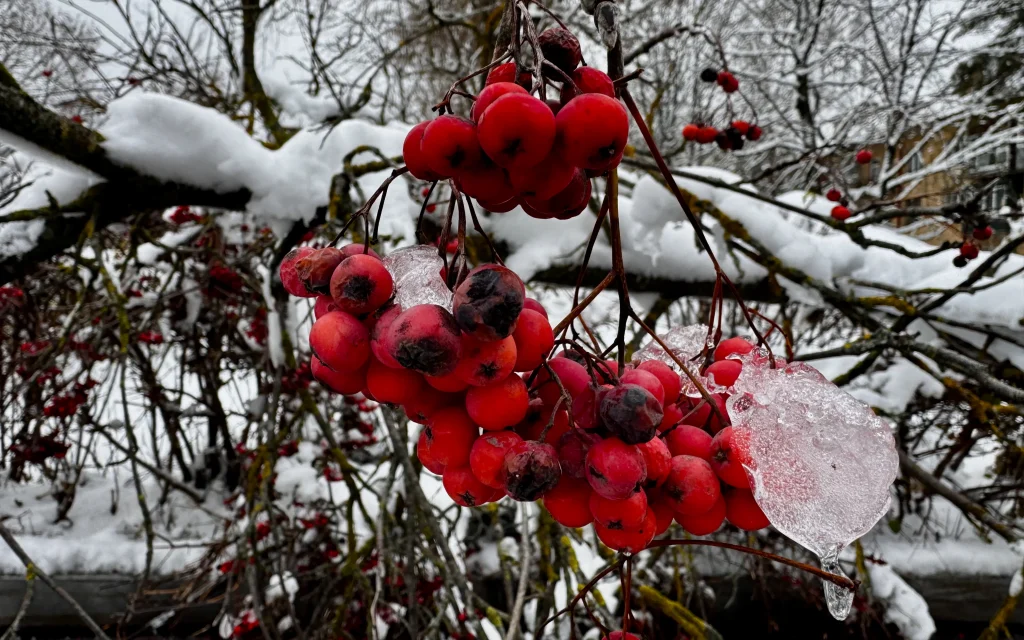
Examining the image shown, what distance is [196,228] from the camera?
3.16 meters

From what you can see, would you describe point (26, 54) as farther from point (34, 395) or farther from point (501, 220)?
point (501, 220)

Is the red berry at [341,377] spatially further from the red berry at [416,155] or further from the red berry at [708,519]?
the red berry at [708,519]

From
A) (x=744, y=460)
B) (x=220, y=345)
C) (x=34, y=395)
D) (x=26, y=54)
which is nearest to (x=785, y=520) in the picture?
(x=744, y=460)

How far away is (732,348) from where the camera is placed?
2.16 ft

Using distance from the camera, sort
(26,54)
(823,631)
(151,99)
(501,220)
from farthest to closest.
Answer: (26,54)
(823,631)
(501,220)
(151,99)

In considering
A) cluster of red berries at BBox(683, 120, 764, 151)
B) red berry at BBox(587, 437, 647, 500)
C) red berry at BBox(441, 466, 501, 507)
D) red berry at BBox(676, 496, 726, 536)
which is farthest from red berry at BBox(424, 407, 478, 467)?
cluster of red berries at BBox(683, 120, 764, 151)

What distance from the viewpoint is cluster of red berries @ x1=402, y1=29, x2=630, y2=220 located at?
38cm

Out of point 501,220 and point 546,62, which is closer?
point 546,62

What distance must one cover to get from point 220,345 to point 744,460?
3804mm

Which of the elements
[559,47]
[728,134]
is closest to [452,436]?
[559,47]

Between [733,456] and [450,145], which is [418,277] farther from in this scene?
[733,456]

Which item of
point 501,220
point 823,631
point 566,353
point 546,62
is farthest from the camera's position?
point 823,631

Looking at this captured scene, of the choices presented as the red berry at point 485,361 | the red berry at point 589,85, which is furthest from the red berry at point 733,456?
the red berry at point 589,85

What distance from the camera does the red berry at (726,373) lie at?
60cm
